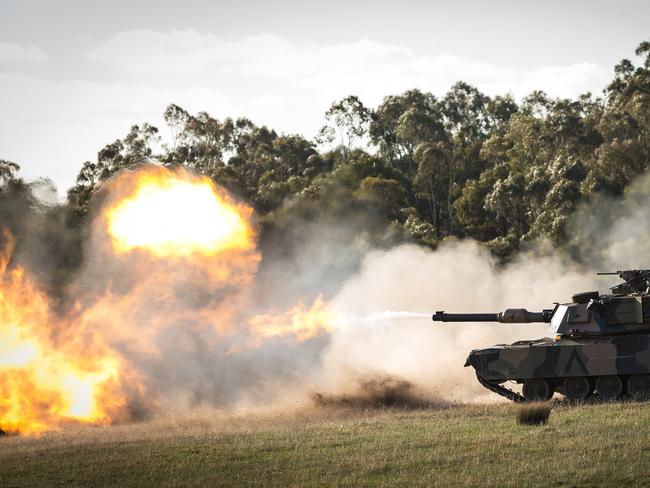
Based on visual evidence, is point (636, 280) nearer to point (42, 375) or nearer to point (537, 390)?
point (537, 390)

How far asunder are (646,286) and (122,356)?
58.7ft

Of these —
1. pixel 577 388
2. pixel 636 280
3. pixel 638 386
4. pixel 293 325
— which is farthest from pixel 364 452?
pixel 293 325

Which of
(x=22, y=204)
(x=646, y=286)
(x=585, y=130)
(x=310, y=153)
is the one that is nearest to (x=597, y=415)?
(x=646, y=286)

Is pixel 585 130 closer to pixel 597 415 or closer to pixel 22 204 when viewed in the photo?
pixel 22 204

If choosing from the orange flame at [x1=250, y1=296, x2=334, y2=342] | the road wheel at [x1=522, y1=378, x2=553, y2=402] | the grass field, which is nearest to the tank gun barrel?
the road wheel at [x1=522, y1=378, x2=553, y2=402]

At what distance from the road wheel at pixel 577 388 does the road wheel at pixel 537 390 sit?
21.3 inches

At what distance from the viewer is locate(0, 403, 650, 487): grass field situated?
19.8 m

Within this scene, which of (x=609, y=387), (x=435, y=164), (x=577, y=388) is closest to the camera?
(x=609, y=387)

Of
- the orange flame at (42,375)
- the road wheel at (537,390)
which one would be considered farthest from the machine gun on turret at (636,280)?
the orange flame at (42,375)

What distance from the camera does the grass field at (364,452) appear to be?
19.8 metres

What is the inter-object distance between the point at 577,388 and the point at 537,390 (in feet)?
4.07

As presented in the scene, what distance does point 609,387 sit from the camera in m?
30.3

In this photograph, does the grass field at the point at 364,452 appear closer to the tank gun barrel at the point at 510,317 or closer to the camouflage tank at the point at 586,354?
the camouflage tank at the point at 586,354

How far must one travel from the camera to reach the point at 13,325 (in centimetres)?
3475
